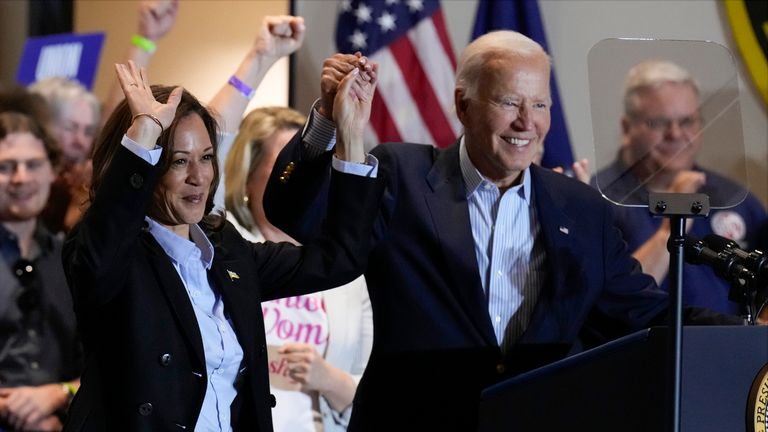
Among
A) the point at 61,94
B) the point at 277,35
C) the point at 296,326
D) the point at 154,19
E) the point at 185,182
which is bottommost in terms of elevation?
the point at 296,326

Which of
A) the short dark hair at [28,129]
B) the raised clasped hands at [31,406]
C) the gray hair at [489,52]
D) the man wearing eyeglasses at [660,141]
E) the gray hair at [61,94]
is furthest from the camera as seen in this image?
the gray hair at [61,94]

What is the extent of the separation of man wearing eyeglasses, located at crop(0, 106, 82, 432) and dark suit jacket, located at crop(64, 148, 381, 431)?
139cm

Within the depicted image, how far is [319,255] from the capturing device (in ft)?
8.02

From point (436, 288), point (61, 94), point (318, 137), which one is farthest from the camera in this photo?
point (61, 94)

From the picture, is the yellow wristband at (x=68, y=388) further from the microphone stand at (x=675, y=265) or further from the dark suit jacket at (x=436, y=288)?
the microphone stand at (x=675, y=265)

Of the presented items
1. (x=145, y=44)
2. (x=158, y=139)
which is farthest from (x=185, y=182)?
(x=145, y=44)

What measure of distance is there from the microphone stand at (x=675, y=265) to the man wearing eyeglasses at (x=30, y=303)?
79.9 inches

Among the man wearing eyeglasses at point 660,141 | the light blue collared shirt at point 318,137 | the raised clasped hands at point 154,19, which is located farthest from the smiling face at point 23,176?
the man wearing eyeglasses at point 660,141

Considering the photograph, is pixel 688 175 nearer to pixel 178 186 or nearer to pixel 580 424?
pixel 580 424

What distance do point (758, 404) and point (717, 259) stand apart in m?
0.26

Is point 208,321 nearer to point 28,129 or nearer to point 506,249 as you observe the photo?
point 506,249

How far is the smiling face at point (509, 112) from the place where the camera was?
266 centimetres

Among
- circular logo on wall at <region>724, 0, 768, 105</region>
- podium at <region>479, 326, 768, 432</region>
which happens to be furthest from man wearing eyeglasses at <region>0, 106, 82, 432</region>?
circular logo on wall at <region>724, 0, 768, 105</region>

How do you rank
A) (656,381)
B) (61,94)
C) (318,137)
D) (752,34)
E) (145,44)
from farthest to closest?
1. (752,34)
2. (61,94)
3. (145,44)
4. (318,137)
5. (656,381)
